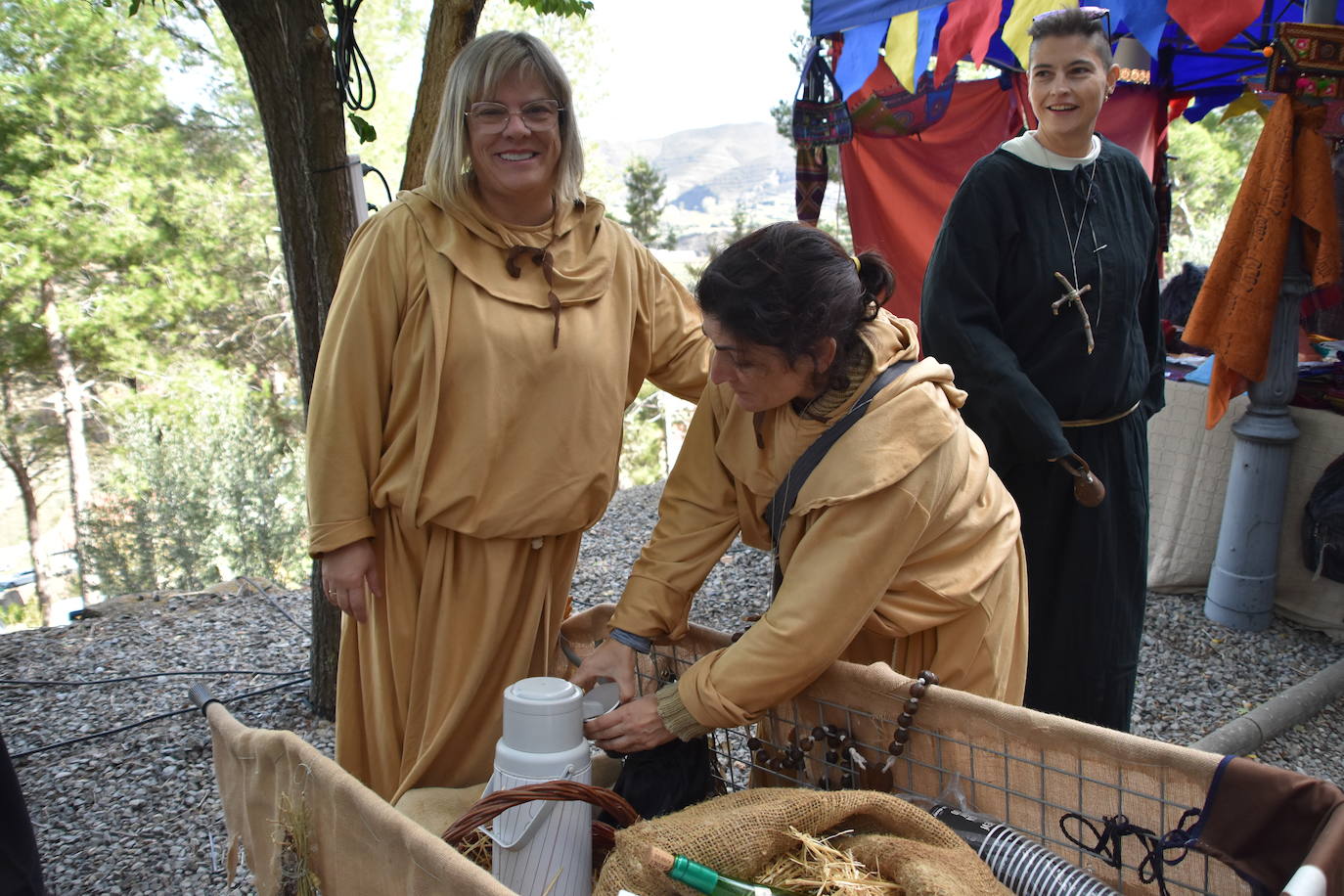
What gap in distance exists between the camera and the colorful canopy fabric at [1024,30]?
341cm

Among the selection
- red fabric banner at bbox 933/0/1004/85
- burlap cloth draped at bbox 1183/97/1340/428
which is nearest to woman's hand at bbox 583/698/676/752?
burlap cloth draped at bbox 1183/97/1340/428

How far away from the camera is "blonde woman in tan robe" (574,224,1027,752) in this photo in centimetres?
150

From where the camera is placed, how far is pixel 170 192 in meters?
18.1

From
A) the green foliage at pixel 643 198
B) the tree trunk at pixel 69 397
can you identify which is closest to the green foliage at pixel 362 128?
the tree trunk at pixel 69 397

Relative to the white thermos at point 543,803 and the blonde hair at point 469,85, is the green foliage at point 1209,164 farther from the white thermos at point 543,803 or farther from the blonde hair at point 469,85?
the white thermos at point 543,803

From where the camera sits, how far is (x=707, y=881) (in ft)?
3.74

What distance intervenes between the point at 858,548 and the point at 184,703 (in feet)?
10.1

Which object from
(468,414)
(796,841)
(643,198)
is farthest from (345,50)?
(643,198)

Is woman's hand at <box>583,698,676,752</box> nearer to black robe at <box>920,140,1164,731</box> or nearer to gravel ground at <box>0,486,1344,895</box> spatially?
black robe at <box>920,140,1164,731</box>

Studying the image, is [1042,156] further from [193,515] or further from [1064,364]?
[193,515]

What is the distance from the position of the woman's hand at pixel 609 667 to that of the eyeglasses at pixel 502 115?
957 millimetres

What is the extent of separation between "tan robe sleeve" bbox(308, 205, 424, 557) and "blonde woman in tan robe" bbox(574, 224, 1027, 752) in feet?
1.80

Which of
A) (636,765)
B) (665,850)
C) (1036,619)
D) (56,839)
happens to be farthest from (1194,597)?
(56,839)

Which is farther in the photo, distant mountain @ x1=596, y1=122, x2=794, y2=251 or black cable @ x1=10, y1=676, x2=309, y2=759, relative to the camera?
distant mountain @ x1=596, y1=122, x2=794, y2=251
